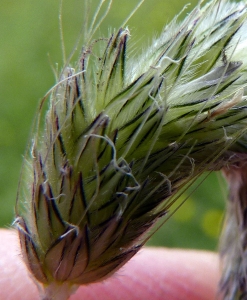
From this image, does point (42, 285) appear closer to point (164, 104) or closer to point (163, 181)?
point (163, 181)

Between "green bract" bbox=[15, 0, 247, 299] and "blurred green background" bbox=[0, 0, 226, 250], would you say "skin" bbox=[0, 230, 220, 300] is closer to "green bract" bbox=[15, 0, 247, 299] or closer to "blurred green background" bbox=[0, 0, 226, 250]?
"blurred green background" bbox=[0, 0, 226, 250]

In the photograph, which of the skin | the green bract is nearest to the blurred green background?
the skin

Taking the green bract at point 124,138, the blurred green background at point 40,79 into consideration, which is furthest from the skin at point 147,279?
the green bract at point 124,138

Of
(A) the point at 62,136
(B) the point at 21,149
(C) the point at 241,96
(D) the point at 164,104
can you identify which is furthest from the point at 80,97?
(B) the point at 21,149

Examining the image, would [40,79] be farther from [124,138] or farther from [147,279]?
[124,138]

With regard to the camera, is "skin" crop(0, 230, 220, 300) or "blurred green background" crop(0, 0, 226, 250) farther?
"blurred green background" crop(0, 0, 226, 250)

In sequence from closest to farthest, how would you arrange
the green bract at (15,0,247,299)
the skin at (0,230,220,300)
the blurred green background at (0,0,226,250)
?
the green bract at (15,0,247,299) → the skin at (0,230,220,300) → the blurred green background at (0,0,226,250)

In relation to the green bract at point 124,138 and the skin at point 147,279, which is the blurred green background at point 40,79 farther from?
the green bract at point 124,138
